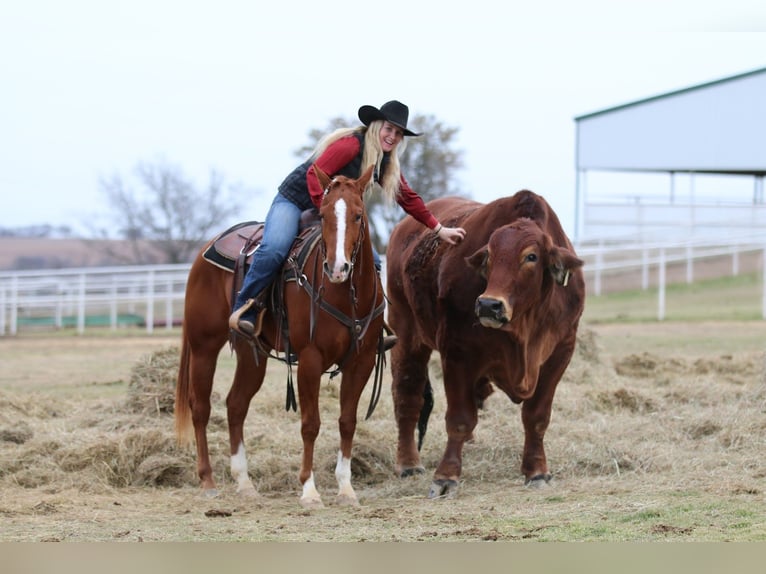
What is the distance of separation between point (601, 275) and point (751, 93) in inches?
351

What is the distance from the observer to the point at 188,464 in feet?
25.9

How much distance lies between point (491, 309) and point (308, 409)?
4.57 feet

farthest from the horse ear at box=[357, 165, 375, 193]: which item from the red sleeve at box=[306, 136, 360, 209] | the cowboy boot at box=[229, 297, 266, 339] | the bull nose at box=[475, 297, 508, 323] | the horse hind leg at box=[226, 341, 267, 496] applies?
the horse hind leg at box=[226, 341, 267, 496]

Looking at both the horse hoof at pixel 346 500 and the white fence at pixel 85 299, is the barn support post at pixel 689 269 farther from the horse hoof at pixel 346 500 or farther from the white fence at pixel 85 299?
the horse hoof at pixel 346 500

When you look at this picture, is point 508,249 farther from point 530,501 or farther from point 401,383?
point 401,383

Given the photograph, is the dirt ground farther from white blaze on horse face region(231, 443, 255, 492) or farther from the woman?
A: the woman

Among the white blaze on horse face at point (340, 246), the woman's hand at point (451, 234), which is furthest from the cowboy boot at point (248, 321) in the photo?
the woman's hand at point (451, 234)

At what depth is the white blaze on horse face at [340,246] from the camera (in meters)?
6.38

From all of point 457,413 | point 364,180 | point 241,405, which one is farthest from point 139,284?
point 364,180

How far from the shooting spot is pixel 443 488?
721cm

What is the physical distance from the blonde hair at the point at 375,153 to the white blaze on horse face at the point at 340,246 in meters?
0.65

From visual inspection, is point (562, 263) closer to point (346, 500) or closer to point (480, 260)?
point (480, 260)

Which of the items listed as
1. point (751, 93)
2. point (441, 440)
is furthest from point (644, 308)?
point (441, 440)

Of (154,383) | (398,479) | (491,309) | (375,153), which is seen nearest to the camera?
(491,309)
